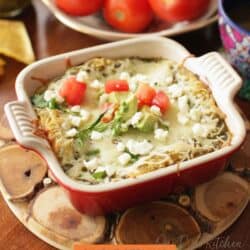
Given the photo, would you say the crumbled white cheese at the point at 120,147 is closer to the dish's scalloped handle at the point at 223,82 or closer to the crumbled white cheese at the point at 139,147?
the crumbled white cheese at the point at 139,147

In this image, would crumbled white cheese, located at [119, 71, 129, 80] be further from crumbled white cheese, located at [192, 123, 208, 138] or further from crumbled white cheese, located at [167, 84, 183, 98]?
crumbled white cheese, located at [192, 123, 208, 138]

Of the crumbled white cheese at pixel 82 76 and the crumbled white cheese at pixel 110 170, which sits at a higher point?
the crumbled white cheese at pixel 82 76

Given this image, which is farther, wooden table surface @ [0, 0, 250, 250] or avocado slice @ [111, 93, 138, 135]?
A: wooden table surface @ [0, 0, 250, 250]

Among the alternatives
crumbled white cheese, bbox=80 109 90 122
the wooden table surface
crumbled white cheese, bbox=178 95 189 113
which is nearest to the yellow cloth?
the wooden table surface

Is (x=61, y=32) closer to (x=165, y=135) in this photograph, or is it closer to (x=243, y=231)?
(x=165, y=135)

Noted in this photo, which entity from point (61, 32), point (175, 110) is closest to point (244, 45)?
point (175, 110)

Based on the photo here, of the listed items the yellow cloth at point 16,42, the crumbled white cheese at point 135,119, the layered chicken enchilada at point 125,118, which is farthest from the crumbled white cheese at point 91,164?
the yellow cloth at point 16,42
